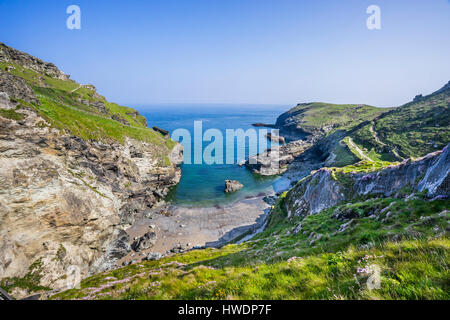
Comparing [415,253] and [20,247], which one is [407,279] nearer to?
[415,253]

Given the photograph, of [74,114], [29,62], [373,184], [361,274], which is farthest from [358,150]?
[29,62]

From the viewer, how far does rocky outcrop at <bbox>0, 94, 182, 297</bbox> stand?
82.5 ft

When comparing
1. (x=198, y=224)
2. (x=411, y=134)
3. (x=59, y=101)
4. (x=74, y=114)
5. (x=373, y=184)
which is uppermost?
(x=59, y=101)

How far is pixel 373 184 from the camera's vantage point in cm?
1930

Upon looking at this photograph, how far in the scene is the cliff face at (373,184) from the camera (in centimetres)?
1159

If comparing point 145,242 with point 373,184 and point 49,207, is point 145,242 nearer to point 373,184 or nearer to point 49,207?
point 49,207

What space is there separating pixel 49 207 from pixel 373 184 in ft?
145

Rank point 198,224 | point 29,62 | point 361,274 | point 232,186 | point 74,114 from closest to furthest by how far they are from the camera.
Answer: point 361,274, point 198,224, point 74,114, point 232,186, point 29,62

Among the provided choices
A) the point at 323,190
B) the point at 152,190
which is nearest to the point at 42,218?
the point at 152,190

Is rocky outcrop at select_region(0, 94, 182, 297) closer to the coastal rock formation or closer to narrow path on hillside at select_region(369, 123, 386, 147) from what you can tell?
the coastal rock formation

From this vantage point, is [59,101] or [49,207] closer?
[49,207]

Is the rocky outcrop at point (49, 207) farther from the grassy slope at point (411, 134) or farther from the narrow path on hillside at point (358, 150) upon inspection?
the grassy slope at point (411, 134)

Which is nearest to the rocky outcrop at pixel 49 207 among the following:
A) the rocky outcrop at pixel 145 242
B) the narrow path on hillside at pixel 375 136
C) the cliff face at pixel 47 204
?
the cliff face at pixel 47 204

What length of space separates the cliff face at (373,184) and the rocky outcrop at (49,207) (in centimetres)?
3541
